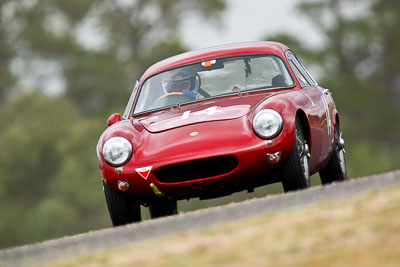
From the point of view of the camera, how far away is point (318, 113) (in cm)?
1138

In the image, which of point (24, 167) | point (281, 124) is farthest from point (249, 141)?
point (24, 167)

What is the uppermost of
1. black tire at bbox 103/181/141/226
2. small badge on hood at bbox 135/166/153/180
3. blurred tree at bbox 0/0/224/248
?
small badge on hood at bbox 135/166/153/180

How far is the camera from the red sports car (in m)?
10.1

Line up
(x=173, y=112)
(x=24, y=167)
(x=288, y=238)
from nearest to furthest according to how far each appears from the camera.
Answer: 1. (x=288, y=238)
2. (x=173, y=112)
3. (x=24, y=167)

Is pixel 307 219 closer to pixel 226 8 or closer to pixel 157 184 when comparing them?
pixel 157 184

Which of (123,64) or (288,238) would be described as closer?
(288,238)

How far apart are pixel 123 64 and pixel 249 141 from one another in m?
55.5

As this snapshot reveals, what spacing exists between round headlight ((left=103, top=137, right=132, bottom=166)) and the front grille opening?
0.30m

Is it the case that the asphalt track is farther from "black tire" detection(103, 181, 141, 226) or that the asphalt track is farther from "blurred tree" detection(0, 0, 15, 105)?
"blurred tree" detection(0, 0, 15, 105)

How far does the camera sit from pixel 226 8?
68.9 metres

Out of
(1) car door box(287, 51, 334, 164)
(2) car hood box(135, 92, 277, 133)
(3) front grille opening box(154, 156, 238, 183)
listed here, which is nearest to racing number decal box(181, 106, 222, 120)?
(2) car hood box(135, 92, 277, 133)

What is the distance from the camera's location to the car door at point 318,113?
Result: 11102mm

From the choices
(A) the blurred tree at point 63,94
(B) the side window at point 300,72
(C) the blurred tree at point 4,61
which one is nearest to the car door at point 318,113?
(B) the side window at point 300,72

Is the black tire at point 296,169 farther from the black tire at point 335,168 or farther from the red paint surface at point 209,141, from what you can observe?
the black tire at point 335,168
